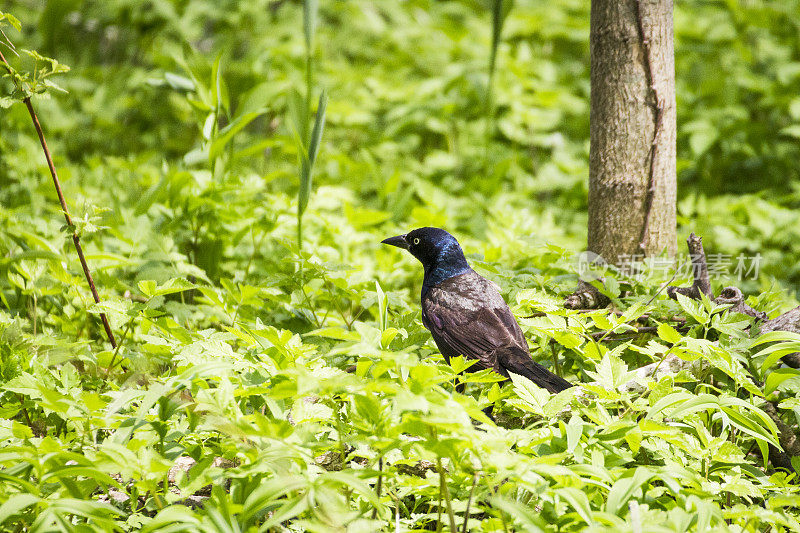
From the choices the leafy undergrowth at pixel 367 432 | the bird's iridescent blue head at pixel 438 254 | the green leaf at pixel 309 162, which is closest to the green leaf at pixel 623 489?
the leafy undergrowth at pixel 367 432

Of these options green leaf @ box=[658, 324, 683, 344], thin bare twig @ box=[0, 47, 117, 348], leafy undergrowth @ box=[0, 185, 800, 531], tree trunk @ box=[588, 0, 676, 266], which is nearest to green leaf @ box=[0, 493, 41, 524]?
leafy undergrowth @ box=[0, 185, 800, 531]

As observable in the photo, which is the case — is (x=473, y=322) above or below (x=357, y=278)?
below

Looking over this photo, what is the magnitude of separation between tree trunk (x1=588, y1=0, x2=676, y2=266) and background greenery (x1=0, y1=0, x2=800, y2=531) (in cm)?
27

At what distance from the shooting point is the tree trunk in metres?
3.08

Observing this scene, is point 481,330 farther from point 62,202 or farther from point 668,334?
point 62,202

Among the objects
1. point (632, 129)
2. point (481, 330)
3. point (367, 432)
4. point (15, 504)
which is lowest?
point (15, 504)

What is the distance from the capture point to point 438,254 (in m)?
3.25

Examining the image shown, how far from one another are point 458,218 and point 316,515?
352cm

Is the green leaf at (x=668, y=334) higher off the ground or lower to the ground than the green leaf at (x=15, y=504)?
higher

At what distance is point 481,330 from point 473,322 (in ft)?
0.19

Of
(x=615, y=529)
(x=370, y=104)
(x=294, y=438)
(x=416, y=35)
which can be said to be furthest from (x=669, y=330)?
(x=416, y=35)

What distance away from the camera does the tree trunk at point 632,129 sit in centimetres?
308

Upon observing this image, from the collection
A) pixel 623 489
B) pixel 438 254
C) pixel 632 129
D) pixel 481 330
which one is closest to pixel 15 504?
pixel 623 489

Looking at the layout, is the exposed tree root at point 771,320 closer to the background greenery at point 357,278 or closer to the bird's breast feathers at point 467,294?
the background greenery at point 357,278
